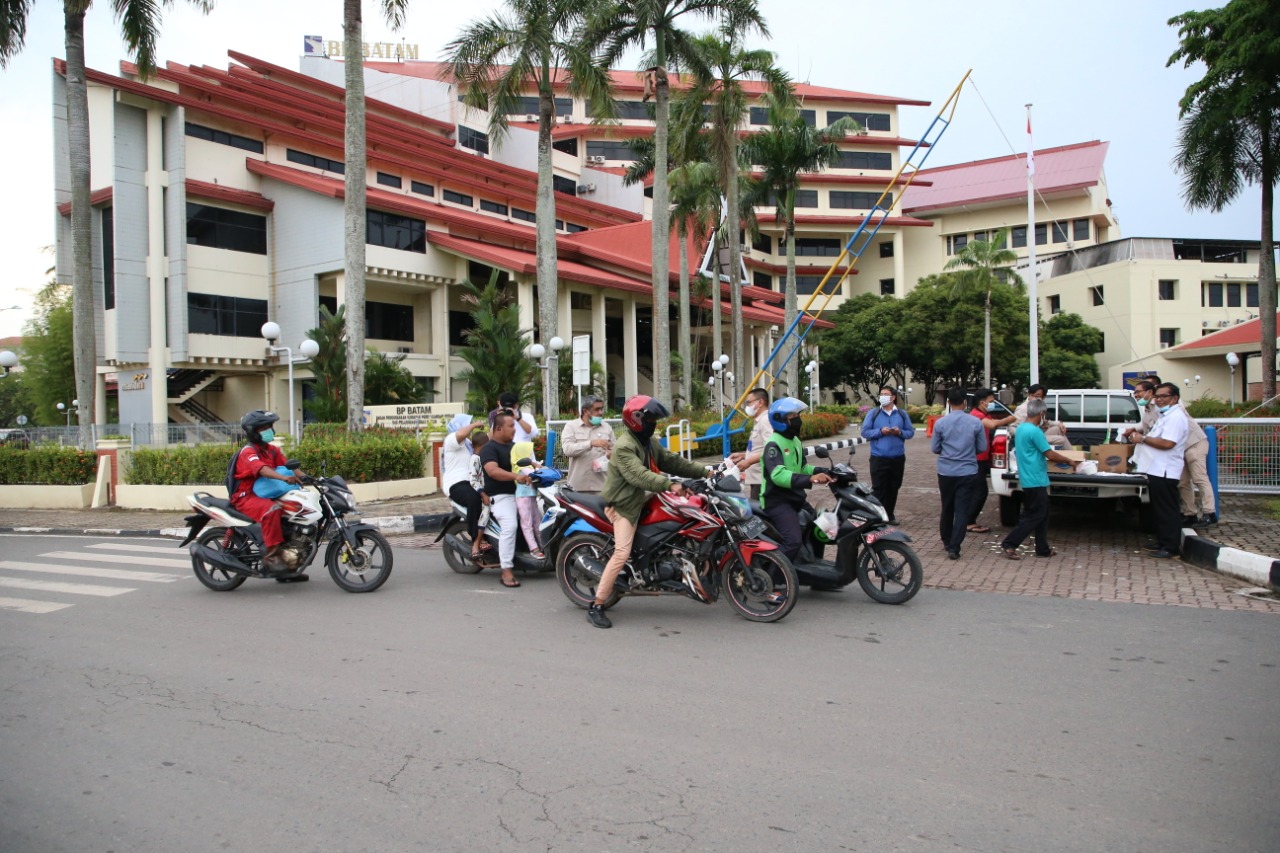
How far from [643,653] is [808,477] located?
1955mm

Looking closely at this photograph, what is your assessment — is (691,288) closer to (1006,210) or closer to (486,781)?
(1006,210)

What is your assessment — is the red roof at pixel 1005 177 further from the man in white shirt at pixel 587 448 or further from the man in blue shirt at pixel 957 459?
the man in white shirt at pixel 587 448

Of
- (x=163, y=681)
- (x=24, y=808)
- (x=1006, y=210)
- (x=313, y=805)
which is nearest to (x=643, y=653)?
(x=313, y=805)

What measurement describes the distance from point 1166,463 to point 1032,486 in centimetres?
132

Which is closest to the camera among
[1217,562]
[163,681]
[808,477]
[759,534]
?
[163,681]

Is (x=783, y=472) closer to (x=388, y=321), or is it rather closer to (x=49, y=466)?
(x=49, y=466)

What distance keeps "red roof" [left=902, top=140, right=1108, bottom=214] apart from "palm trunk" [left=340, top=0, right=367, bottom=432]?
58675mm

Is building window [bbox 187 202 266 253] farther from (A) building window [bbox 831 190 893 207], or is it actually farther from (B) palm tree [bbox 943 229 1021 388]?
(A) building window [bbox 831 190 893 207]

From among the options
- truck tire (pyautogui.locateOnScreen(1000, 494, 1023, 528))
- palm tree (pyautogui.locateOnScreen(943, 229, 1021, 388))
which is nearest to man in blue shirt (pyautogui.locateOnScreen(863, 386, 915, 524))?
truck tire (pyautogui.locateOnScreen(1000, 494, 1023, 528))

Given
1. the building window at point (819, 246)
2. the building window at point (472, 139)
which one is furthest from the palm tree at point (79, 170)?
the building window at point (819, 246)

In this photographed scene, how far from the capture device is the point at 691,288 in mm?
45219

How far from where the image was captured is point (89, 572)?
9305 mm

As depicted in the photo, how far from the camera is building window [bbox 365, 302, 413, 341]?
3306 centimetres

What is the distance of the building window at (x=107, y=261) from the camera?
29.1 metres
